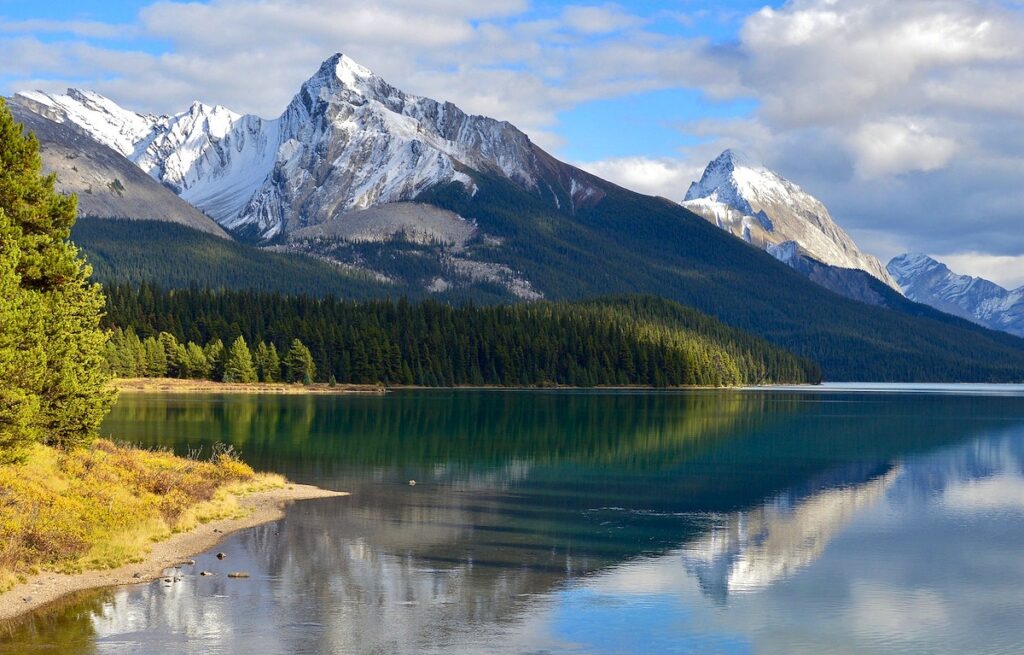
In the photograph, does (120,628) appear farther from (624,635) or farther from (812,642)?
(812,642)

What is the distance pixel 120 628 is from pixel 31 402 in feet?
50.1

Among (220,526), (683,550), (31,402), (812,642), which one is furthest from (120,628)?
(683,550)

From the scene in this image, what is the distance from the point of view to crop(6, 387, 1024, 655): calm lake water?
37.2 meters

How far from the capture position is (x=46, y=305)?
54031 millimetres

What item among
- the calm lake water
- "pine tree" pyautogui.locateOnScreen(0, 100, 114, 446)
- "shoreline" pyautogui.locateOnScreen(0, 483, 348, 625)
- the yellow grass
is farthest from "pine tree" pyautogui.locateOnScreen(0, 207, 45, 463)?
the calm lake water

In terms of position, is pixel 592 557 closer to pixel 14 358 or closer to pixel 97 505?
pixel 97 505

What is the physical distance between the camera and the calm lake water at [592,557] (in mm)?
37219

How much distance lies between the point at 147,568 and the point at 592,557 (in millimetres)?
19568

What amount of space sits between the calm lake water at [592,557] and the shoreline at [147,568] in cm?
101

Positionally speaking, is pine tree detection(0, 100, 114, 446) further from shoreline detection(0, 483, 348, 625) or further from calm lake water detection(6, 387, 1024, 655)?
calm lake water detection(6, 387, 1024, 655)

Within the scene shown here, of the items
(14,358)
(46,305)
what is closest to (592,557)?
(14,358)

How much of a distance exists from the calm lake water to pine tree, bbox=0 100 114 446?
37.6 ft

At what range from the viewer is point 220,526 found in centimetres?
5503

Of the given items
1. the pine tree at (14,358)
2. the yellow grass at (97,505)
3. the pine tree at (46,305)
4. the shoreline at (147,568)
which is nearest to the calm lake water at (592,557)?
the shoreline at (147,568)
